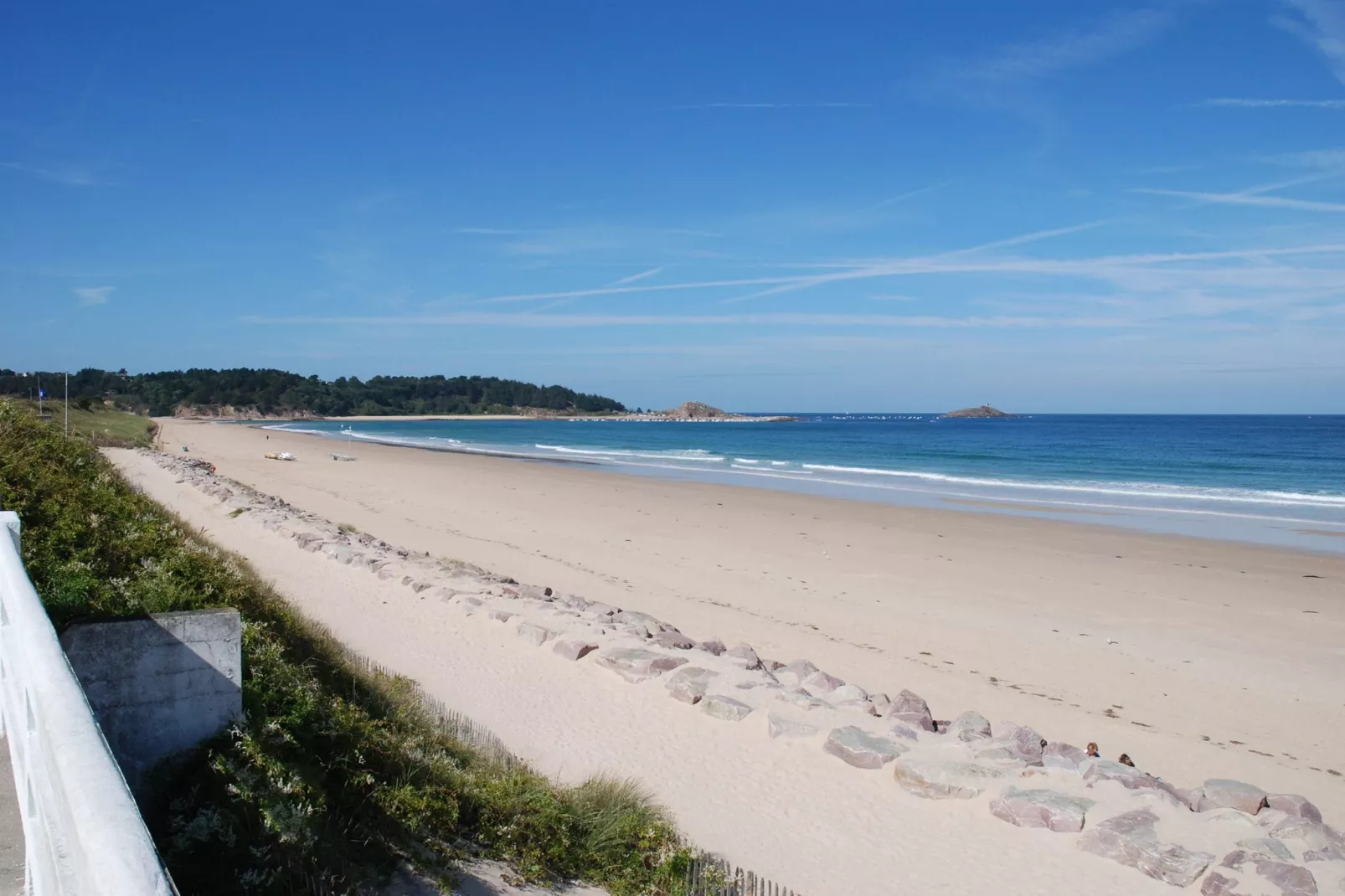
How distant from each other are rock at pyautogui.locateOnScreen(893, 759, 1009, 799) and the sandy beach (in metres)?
0.15

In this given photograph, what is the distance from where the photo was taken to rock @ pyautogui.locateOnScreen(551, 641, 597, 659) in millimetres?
8711

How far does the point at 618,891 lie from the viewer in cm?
464

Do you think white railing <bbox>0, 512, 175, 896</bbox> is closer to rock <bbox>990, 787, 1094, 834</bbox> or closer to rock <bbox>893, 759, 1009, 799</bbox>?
rock <bbox>893, 759, 1009, 799</bbox>

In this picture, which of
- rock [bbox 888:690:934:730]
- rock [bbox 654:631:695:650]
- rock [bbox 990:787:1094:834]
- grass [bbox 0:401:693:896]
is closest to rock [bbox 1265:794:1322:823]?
rock [bbox 990:787:1094:834]

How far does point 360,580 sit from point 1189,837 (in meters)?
9.64

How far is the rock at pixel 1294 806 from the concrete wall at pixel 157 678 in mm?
6169

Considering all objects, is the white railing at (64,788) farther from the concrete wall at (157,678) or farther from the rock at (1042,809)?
the rock at (1042,809)

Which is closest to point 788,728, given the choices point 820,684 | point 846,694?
point 846,694

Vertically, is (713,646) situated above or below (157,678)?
below

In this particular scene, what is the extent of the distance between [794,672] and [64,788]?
7.10 metres

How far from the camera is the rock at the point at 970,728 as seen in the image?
675 cm

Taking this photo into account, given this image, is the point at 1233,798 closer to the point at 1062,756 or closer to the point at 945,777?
the point at 1062,756

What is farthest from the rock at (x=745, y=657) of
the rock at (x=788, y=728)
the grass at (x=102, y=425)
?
the grass at (x=102, y=425)

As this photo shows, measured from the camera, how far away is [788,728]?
6.93 metres
